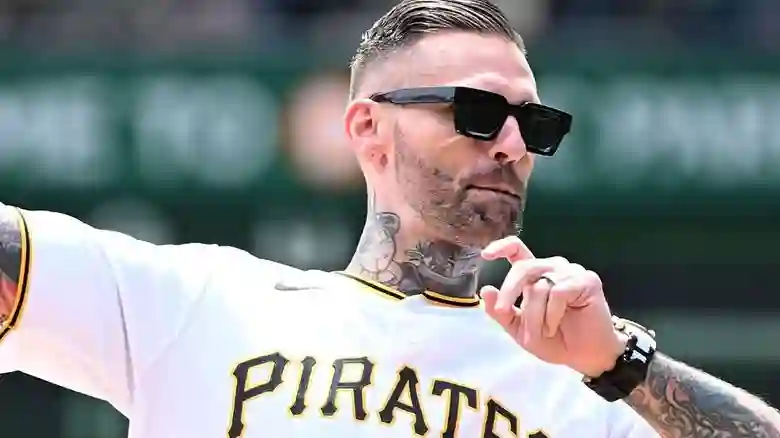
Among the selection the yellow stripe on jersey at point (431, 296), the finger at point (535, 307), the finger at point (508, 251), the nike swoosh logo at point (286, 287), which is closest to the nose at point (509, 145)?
the yellow stripe on jersey at point (431, 296)

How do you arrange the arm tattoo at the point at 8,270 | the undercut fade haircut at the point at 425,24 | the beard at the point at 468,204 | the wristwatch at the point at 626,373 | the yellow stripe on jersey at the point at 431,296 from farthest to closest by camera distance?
the undercut fade haircut at the point at 425,24 → the yellow stripe on jersey at the point at 431,296 → the beard at the point at 468,204 → the arm tattoo at the point at 8,270 → the wristwatch at the point at 626,373

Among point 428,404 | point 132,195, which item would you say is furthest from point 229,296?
point 132,195

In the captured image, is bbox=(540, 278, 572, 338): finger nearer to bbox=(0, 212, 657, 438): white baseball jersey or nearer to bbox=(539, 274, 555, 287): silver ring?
bbox=(539, 274, 555, 287): silver ring

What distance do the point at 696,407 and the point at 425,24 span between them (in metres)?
1.06

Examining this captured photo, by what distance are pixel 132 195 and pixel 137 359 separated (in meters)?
4.78

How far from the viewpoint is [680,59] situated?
7938 millimetres

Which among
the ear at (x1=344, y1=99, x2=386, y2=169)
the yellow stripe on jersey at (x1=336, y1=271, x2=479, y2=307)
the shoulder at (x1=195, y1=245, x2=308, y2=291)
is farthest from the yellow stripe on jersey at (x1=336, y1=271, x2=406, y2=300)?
the ear at (x1=344, y1=99, x2=386, y2=169)

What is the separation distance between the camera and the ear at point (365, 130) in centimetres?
352

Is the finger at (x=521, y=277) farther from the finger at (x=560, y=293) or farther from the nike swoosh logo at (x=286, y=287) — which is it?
the nike swoosh logo at (x=286, y=287)

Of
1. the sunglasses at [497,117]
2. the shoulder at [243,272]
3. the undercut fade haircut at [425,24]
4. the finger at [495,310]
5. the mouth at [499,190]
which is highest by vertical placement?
the undercut fade haircut at [425,24]

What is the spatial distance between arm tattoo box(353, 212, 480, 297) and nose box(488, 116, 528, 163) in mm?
212

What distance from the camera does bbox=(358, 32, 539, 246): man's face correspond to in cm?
325

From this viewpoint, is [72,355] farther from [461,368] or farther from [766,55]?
[766,55]

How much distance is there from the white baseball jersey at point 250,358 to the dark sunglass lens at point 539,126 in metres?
0.38
